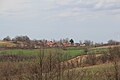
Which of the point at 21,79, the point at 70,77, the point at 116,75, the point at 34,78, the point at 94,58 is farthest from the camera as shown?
the point at 94,58

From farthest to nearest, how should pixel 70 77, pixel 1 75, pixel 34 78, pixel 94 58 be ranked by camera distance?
pixel 94 58 < pixel 70 77 < pixel 1 75 < pixel 34 78

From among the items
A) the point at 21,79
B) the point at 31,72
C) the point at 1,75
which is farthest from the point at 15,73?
the point at 31,72

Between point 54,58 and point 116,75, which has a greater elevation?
point 54,58

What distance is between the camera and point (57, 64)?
43.6 ft

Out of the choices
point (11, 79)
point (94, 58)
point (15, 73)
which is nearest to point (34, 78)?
point (11, 79)

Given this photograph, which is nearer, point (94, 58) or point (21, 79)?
point (21, 79)

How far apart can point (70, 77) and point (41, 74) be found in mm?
3202

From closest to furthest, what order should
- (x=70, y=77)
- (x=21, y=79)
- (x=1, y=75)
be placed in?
(x=21, y=79) → (x=1, y=75) → (x=70, y=77)

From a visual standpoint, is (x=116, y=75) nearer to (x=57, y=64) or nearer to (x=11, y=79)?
(x=57, y=64)

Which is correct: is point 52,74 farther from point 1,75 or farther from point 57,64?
point 1,75

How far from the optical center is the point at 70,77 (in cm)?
1418

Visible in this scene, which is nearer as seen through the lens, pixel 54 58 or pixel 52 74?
pixel 52 74

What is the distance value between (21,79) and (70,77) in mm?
2879

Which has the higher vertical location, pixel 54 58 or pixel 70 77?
pixel 54 58
